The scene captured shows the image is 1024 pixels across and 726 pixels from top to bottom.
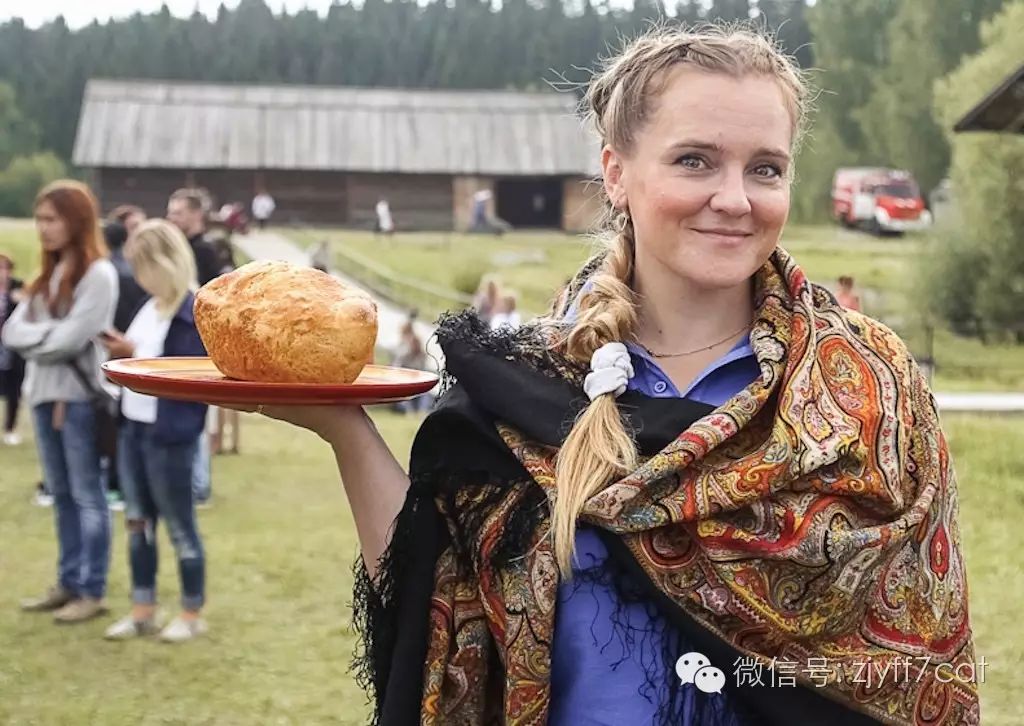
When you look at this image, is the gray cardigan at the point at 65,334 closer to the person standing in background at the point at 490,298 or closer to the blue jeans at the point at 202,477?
the blue jeans at the point at 202,477

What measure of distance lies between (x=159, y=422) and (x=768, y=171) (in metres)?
3.62

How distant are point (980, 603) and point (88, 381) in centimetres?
424

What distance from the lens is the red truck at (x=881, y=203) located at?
34969 millimetres

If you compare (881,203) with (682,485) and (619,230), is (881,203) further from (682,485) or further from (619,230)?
(682,485)

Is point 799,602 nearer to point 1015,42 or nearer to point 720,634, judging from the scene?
point 720,634

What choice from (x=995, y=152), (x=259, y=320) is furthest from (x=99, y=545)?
(x=995, y=152)

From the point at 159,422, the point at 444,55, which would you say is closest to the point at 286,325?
the point at 159,422

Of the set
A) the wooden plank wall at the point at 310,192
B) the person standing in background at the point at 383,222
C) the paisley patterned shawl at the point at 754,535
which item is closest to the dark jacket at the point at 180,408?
the paisley patterned shawl at the point at 754,535

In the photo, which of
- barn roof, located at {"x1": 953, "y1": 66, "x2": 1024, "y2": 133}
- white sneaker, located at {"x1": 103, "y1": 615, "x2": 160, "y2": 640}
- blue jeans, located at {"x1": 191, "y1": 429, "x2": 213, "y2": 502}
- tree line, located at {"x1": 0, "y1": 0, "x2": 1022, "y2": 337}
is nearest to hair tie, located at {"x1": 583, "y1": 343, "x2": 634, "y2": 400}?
white sneaker, located at {"x1": 103, "y1": 615, "x2": 160, "y2": 640}

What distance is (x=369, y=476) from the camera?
195 centimetres

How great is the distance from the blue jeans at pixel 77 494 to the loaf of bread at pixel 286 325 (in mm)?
3436

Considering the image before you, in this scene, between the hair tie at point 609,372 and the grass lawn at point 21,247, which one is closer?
the hair tie at point 609,372

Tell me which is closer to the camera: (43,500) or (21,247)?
(43,500)

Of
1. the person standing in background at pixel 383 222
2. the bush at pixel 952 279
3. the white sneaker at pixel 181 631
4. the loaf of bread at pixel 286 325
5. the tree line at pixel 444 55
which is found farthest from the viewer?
the tree line at pixel 444 55
